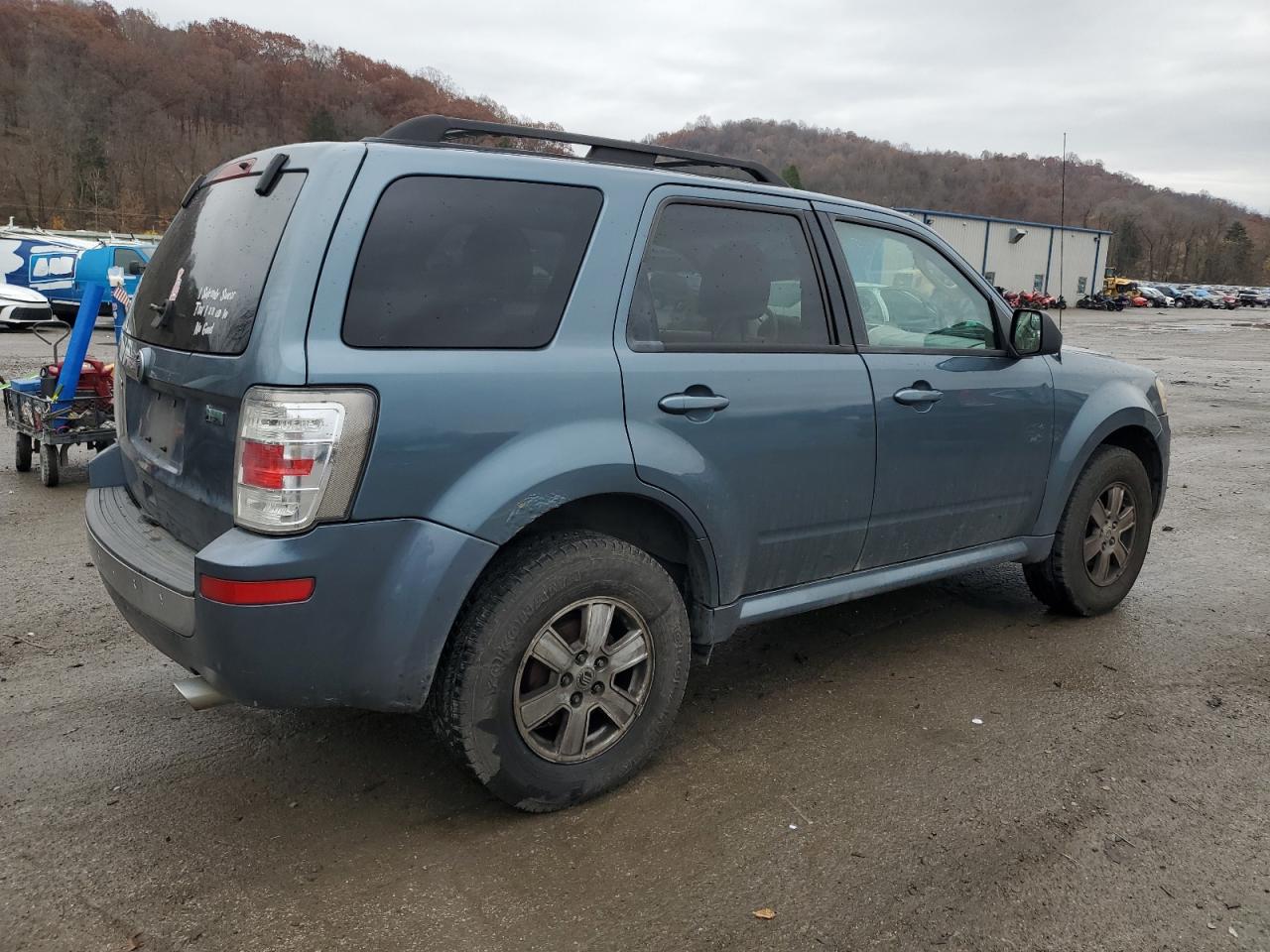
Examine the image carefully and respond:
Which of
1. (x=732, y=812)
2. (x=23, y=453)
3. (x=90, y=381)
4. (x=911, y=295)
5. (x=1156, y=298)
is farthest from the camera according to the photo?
(x=1156, y=298)

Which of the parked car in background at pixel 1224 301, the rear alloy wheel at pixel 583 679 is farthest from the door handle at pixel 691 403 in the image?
the parked car in background at pixel 1224 301

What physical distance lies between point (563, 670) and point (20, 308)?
21.1 m

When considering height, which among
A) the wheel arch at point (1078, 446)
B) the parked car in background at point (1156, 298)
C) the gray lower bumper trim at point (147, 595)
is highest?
the parked car in background at point (1156, 298)

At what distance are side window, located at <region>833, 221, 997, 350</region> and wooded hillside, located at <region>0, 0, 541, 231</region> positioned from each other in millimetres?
56661

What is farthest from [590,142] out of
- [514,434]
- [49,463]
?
[49,463]

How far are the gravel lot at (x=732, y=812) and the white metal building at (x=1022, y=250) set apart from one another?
1954 inches

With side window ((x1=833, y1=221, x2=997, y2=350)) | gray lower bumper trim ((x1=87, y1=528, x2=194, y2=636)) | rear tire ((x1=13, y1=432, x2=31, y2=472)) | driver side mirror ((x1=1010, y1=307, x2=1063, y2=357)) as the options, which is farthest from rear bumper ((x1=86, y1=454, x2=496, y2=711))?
rear tire ((x1=13, y1=432, x2=31, y2=472))

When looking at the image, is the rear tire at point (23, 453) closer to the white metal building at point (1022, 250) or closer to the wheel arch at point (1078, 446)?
the wheel arch at point (1078, 446)

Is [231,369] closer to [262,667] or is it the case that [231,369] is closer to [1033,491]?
[262,667]

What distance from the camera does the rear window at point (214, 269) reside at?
8.98 ft

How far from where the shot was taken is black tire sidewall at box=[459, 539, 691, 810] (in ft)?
Answer: 9.20

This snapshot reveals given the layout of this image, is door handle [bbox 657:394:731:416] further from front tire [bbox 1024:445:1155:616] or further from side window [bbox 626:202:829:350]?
front tire [bbox 1024:445:1155:616]

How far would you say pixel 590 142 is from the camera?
3.42 m

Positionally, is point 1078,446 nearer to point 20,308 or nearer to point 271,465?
point 271,465
